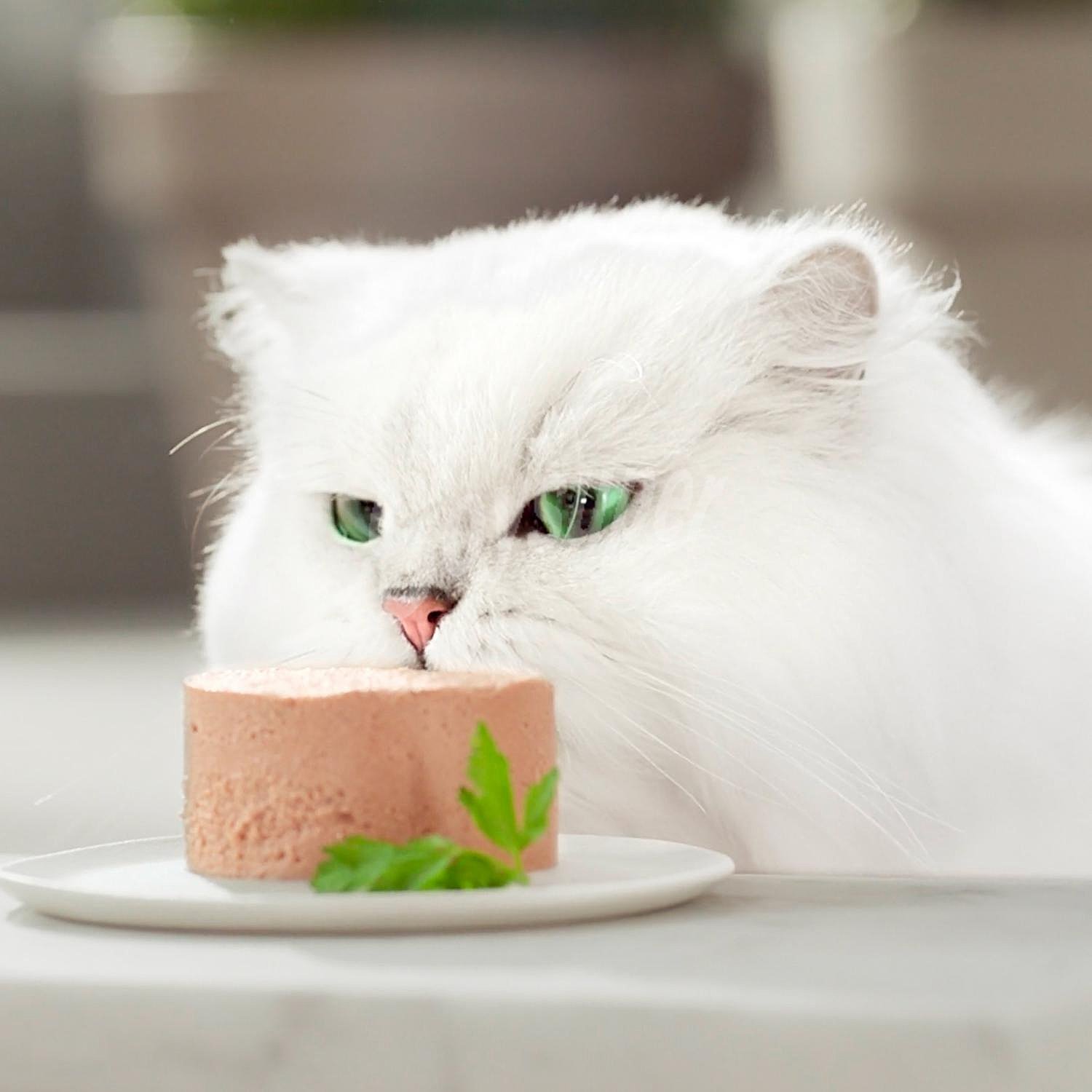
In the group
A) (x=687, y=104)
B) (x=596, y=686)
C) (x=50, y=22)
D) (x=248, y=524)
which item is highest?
(x=50, y=22)

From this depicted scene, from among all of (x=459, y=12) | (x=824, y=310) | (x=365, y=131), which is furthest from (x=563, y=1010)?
(x=459, y=12)

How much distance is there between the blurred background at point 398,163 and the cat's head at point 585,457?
1.42 meters

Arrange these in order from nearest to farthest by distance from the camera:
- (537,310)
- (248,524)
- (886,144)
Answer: (537,310) → (248,524) → (886,144)

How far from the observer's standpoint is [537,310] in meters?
1.09

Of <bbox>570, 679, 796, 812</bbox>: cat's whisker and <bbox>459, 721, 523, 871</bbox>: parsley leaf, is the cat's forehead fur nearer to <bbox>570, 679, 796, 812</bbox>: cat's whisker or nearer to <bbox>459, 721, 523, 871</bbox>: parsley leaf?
<bbox>570, 679, 796, 812</bbox>: cat's whisker

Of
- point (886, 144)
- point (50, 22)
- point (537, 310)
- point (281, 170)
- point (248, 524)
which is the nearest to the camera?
point (537, 310)

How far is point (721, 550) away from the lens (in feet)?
3.30

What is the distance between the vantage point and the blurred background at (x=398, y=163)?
10.1 ft

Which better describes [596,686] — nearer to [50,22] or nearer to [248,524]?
[248,524]

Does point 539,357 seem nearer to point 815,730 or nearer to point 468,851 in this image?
point 815,730

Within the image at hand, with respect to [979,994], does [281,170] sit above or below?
above

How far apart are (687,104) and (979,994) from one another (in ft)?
10.3

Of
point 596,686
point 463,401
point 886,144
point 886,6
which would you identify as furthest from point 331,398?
point 886,6

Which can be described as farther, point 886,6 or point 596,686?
point 886,6
